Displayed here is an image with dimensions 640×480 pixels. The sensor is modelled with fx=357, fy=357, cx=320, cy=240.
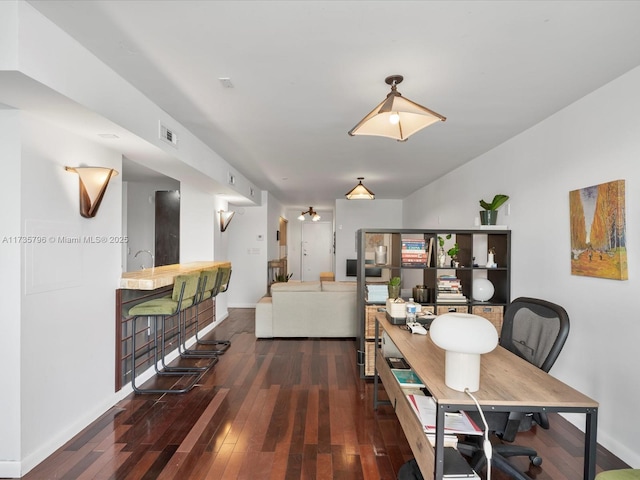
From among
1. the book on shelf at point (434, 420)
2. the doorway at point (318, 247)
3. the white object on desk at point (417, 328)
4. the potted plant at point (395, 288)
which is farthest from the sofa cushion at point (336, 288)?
the doorway at point (318, 247)

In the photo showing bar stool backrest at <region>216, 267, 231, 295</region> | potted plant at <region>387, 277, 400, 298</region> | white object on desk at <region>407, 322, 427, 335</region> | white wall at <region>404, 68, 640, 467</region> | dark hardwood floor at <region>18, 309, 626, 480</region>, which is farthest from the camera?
bar stool backrest at <region>216, 267, 231, 295</region>

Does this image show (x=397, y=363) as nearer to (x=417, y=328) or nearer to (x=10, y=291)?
(x=417, y=328)

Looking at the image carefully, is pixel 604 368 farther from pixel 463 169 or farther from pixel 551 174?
pixel 463 169

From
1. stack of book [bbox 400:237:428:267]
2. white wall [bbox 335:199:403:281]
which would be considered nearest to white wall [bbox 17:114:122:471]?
stack of book [bbox 400:237:428:267]

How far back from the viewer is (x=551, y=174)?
306cm

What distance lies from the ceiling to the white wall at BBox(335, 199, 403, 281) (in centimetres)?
511

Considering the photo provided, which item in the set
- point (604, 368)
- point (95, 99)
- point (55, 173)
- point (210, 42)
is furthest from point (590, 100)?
point (55, 173)

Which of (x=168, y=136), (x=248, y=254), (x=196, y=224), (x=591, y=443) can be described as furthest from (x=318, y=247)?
(x=591, y=443)

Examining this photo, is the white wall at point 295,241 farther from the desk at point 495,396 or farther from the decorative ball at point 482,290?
the desk at point 495,396

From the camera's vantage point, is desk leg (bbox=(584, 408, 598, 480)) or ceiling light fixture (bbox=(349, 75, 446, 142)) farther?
ceiling light fixture (bbox=(349, 75, 446, 142))

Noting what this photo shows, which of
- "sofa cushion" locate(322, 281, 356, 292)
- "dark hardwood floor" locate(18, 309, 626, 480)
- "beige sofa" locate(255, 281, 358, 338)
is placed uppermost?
"sofa cushion" locate(322, 281, 356, 292)

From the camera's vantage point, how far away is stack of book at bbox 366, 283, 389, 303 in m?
3.58

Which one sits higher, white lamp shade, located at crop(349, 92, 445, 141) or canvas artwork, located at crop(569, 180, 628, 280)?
white lamp shade, located at crop(349, 92, 445, 141)

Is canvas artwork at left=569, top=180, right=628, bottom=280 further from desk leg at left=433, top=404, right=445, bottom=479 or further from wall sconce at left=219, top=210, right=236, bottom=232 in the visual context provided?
wall sconce at left=219, top=210, right=236, bottom=232
